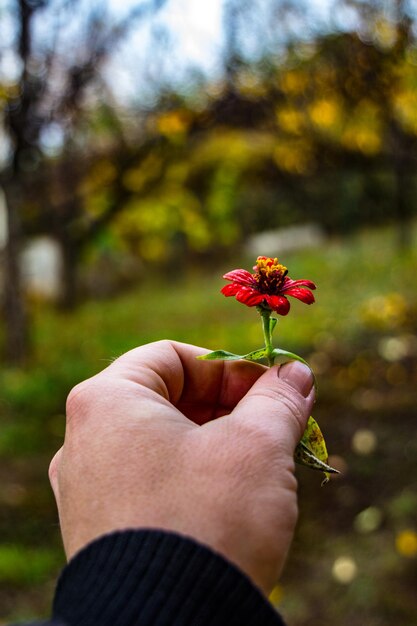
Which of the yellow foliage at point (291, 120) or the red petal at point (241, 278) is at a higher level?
the yellow foliage at point (291, 120)

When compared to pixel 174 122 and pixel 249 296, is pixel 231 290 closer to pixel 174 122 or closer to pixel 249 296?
pixel 249 296

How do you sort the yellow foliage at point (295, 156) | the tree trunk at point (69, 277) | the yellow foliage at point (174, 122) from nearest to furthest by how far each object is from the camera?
the yellow foliage at point (174, 122) → the yellow foliage at point (295, 156) → the tree trunk at point (69, 277)

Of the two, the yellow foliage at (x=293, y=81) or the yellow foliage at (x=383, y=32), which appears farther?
the yellow foliage at (x=293, y=81)

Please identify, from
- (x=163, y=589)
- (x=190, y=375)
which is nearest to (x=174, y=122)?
(x=190, y=375)

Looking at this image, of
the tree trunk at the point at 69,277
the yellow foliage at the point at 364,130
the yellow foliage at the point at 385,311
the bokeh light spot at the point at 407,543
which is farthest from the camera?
the tree trunk at the point at 69,277

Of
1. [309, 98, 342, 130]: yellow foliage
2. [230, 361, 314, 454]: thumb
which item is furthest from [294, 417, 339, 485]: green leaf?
[309, 98, 342, 130]: yellow foliage

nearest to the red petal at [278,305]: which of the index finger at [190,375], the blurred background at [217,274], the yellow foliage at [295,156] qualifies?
the index finger at [190,375]

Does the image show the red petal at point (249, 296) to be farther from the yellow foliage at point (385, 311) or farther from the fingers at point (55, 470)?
the yellow foliage at point (385, 311)
